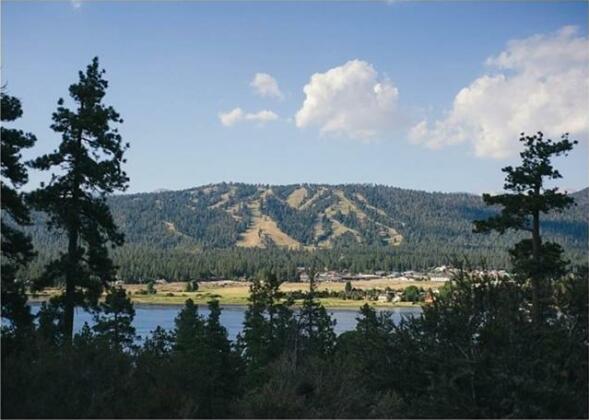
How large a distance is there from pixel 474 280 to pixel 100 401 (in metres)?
8.16

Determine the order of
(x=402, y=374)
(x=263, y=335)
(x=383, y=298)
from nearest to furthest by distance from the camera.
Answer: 1. (x=402, y=374)
2. (x=263, y=335)
3. (x=383, y=298)

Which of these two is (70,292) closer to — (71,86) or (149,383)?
(71,86)

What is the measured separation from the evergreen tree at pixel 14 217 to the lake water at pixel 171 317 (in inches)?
2164

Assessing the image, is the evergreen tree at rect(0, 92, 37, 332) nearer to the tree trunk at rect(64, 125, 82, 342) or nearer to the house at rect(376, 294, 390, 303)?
the tree trunk at rect(64, 125, 82, 342)

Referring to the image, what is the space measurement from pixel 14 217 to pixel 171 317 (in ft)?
286

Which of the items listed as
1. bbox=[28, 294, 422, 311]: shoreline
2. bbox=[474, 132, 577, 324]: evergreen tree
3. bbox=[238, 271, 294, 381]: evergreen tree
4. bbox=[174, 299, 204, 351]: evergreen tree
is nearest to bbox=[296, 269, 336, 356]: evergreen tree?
bbox=[238, 271, 294, 381]: evergreen tree

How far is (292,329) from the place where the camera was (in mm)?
40562

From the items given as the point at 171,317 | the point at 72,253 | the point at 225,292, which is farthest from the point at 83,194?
the point at 225,292

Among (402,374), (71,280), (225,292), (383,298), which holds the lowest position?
(383,298)

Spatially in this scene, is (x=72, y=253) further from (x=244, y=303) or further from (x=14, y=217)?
(x=244, y=303)

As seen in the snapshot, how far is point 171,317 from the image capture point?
10212cm

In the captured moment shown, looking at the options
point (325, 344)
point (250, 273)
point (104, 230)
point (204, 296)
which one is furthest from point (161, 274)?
point (104, 230)

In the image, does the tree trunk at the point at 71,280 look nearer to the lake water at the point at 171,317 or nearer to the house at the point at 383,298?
the lake water at the point at 171,317

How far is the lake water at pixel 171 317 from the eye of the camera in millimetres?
80125
